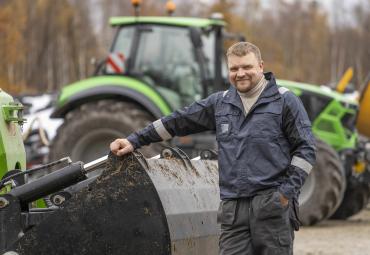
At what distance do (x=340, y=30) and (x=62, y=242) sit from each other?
6274 centimetres

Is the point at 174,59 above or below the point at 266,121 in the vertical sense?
above

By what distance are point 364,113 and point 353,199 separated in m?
1.52

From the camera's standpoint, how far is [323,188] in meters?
10.8

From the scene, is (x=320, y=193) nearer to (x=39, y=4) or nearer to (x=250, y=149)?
(x=250, y=149)

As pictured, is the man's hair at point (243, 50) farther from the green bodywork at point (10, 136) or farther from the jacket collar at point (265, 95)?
the green bodywork at point (10, 136)

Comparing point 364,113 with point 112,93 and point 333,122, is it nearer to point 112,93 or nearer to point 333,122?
point 333,122

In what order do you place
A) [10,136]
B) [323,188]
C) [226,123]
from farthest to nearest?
[323,188] < [10,136] < [226,123]

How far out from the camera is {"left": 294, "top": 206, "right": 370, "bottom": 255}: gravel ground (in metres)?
8.86

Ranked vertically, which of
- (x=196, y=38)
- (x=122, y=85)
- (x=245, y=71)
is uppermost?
(x=196, y=38)

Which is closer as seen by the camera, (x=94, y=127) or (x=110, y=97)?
(x=94, y=127)

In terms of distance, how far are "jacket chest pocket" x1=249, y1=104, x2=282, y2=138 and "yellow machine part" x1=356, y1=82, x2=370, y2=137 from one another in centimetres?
808

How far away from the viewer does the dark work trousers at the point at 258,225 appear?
15.6 feet

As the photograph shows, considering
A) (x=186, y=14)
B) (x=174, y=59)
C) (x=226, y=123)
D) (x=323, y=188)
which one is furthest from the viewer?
(x=186, y=14)

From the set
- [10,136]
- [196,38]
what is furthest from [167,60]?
[10,136]
